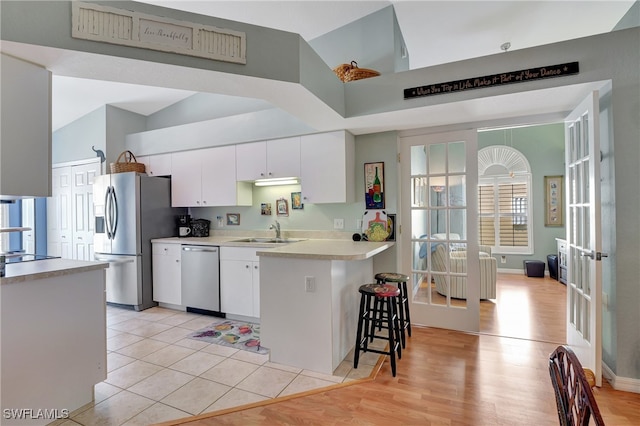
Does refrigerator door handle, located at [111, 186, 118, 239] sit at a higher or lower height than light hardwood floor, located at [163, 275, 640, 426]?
higher

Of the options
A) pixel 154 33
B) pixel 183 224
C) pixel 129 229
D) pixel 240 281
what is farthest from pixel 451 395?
pixel 129 229

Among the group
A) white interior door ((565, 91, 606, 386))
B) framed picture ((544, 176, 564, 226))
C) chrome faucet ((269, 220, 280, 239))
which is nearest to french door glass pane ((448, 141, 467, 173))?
white interior door ((565, 91, 606, 386))

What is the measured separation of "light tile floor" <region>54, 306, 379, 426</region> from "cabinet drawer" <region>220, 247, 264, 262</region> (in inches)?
36.6

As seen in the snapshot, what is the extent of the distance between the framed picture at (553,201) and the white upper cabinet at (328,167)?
4910mm

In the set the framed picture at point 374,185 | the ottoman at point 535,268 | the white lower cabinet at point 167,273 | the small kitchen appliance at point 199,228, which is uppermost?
the framed picture at point 374,185

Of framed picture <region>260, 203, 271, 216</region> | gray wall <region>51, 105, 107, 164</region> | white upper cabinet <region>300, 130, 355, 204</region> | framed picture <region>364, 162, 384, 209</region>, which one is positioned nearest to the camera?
white upper cabinet <region>300, 130, 355, 204</region>

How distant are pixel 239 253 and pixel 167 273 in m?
1.22

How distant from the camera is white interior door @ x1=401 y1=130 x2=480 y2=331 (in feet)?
10.2

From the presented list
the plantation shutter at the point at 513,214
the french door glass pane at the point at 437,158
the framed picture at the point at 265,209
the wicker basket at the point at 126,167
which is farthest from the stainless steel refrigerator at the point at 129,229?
the plantation shutter at the point at 513,214

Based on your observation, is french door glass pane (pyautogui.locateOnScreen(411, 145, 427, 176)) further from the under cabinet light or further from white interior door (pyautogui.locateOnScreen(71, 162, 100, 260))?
white interior door (pyautogui.locateOnScreen(71, 162, 100, 260))

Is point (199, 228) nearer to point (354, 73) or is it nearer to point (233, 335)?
point (233, 335)

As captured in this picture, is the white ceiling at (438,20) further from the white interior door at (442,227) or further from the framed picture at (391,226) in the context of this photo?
the framed picture at (391,226)

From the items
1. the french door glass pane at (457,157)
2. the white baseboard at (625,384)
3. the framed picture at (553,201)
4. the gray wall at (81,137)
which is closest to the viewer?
the white baseboard at (625,384)

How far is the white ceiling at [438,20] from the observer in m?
3.02
